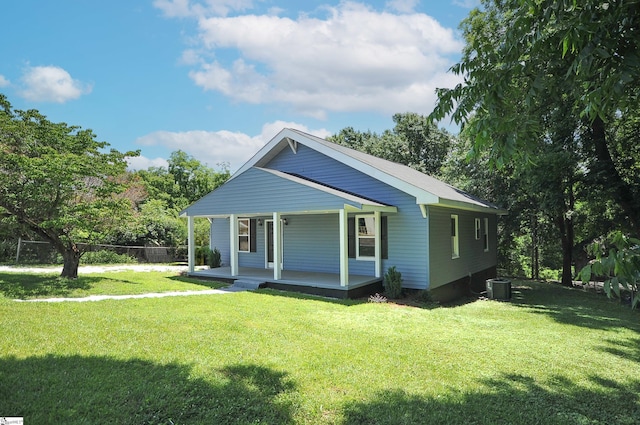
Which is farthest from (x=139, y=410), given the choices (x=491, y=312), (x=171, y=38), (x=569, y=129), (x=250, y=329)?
(x=569, y=129)

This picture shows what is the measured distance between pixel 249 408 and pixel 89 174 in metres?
9.94

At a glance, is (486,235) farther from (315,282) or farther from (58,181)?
(58,181)

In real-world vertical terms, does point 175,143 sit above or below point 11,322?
above

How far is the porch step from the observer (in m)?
11.7

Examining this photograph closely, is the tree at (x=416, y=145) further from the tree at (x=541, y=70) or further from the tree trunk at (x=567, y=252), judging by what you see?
the tree at (x=541, y=70)

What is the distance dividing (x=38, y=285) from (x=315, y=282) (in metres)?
7.57

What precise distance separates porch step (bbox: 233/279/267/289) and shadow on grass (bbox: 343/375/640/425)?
806 centimetres

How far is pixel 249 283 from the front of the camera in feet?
39.0

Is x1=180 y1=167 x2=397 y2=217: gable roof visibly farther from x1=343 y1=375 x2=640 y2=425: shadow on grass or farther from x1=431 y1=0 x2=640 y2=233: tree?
x1=343 y1=375 x2=640 y2=425: shadow on grass

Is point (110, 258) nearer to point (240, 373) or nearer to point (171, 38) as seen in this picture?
point (171, 38)

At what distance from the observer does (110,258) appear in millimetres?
18891

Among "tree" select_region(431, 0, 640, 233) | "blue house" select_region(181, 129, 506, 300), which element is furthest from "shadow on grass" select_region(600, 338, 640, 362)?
"blue house" select_region(181, 129, 506, 300)

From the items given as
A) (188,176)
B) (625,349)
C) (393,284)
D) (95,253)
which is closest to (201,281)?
(393,284)

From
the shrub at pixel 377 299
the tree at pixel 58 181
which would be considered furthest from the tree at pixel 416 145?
the tree at pixel 58 181
